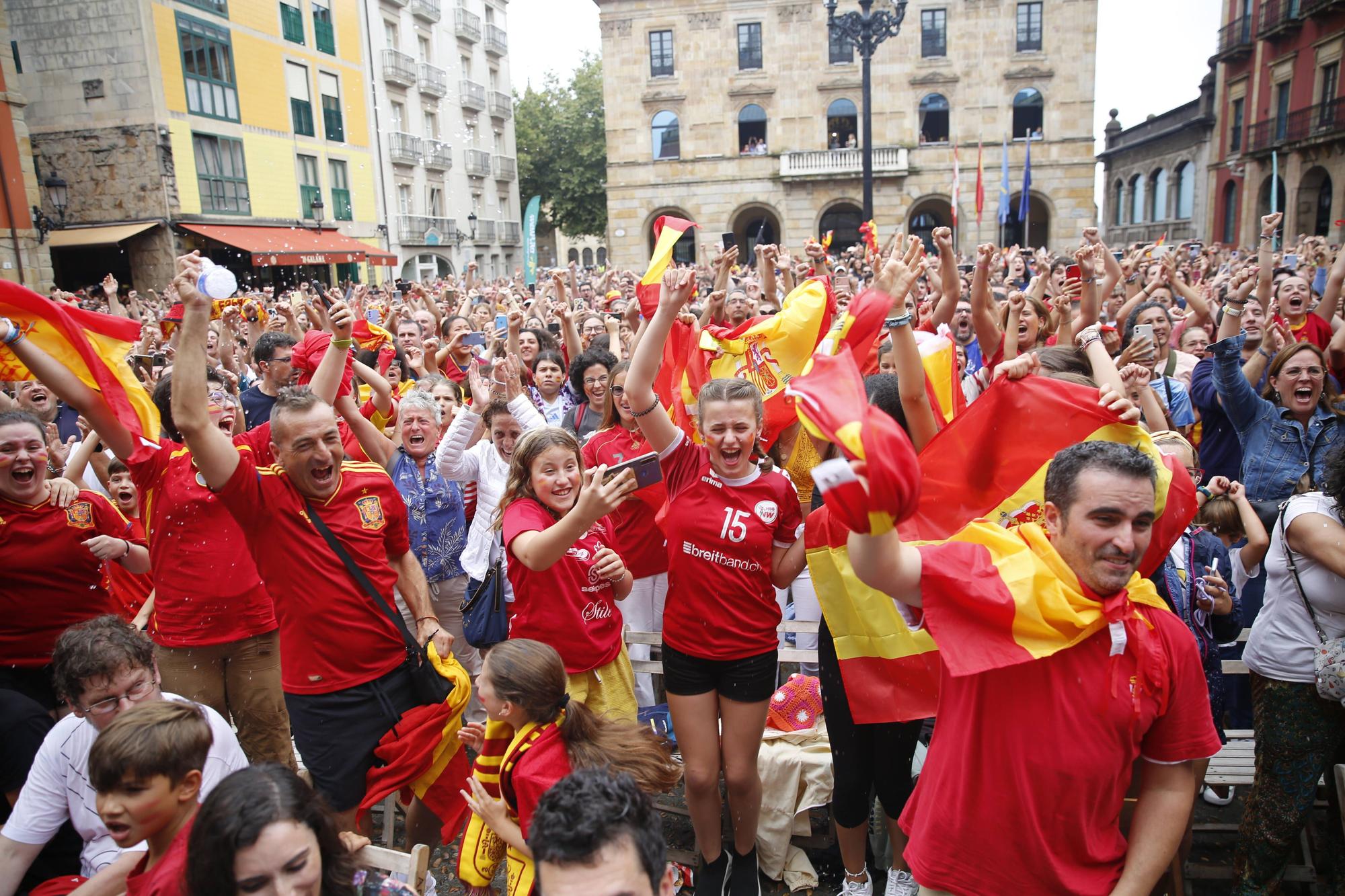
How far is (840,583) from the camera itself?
291 centimetres

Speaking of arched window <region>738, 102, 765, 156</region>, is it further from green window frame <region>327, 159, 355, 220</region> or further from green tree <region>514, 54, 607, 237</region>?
green window frame <region>327, 159, 355, 220</region>

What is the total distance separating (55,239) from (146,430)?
77.6 ft

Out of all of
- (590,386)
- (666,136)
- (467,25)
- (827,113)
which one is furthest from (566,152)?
(590,386)

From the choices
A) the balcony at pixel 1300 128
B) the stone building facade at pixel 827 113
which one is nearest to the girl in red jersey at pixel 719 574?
the balcony at pixel 1300 128

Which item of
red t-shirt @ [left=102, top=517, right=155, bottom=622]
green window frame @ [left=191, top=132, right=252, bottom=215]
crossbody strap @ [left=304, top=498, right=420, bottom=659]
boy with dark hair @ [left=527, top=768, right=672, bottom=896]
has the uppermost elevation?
green window frame @ [left=191, top=132, right=252, bottom=215]

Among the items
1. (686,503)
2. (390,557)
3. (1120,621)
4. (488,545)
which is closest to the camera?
(1120,621)

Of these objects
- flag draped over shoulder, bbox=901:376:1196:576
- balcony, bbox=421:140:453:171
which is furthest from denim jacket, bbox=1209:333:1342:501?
balcony, bbox=421:140:453:171

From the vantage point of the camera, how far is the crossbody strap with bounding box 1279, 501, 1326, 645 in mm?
3020

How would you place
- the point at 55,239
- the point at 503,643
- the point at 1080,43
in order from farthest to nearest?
1. the point at 1080,43
2. the point at 55,239
3. the point at 503,643

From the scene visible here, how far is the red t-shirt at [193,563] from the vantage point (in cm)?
365

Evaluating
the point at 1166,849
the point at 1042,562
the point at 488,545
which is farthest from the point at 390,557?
the point at 1166,849

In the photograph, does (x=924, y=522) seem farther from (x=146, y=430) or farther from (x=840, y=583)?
(x=146, y=430)

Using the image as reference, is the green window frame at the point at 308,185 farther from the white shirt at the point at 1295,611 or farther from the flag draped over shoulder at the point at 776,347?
the white shirt at the point at 1295,611

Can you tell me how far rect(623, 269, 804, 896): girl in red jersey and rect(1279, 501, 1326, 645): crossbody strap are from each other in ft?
5.55
